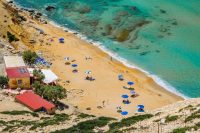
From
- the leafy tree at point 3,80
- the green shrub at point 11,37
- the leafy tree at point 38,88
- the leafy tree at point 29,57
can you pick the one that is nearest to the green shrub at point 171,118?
the leafy tree at point 38,88

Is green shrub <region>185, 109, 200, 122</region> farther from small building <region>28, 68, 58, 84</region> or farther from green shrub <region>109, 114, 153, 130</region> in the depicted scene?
small building <region>28, 68, 58, 84</region>

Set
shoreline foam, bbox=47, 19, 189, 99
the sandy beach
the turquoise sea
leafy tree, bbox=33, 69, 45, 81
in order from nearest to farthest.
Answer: the sandy beach → leafy tree, bbox=33, 69, 45, 81 → shoreline foam, bbox=47, 19, 189, 99 → the turquoise sea

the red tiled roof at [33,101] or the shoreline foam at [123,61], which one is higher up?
the red tiled roof at [33,101]

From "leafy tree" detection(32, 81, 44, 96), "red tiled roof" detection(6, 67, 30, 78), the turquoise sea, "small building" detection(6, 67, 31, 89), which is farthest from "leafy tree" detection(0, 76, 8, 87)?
the turquoise sea

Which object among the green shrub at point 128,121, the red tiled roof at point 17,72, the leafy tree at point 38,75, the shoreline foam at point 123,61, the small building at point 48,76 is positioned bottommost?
the shoreline foam at point 123,61

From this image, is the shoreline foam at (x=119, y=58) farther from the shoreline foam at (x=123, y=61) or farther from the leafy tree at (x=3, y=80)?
the leafy tree at (x=3, y=80)

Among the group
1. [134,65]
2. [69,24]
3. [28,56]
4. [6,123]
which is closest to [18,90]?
[28,56]

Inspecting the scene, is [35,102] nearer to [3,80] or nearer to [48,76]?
[3,80]
